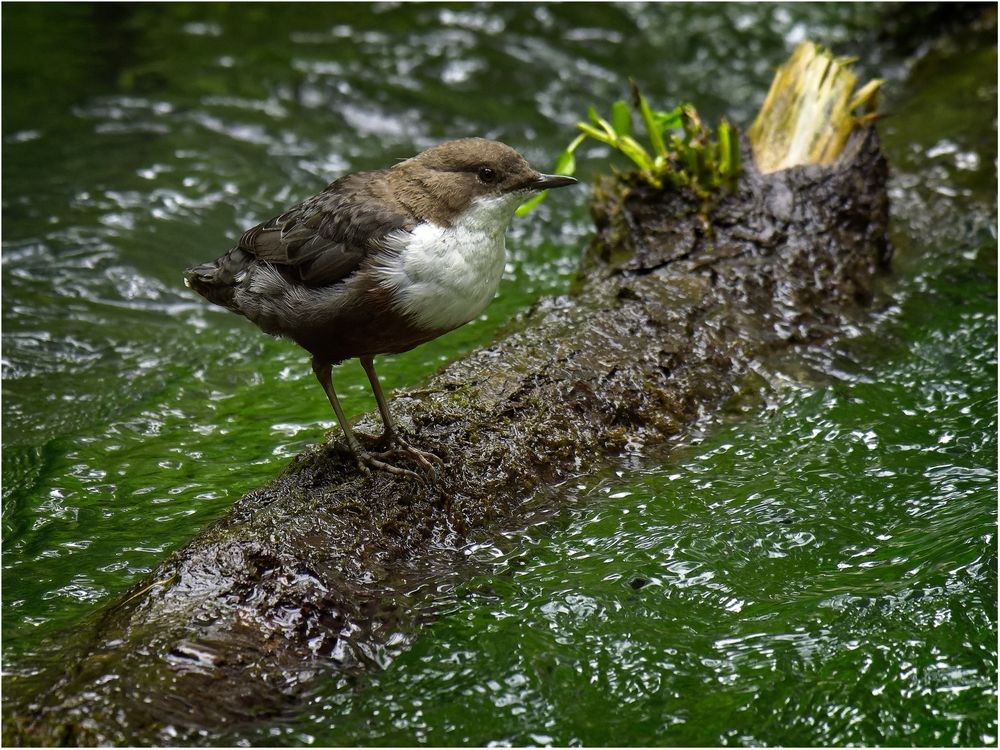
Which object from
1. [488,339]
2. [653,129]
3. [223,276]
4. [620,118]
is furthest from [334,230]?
[653,129]

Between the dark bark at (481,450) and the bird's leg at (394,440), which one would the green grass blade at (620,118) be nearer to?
the dark bark at (481,450)

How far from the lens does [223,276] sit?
3926mm

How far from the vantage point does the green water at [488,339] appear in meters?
2.92

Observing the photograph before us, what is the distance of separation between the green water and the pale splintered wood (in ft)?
2.86

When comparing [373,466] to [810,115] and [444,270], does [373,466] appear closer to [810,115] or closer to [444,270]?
[444,270]

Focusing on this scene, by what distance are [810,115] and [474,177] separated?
282cm

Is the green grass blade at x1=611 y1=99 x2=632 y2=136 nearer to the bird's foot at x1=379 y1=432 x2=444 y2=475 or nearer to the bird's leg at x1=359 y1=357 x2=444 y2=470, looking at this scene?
the bird's leg at x1=359 y1=357 x2=444 y2=470

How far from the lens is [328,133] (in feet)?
27.2

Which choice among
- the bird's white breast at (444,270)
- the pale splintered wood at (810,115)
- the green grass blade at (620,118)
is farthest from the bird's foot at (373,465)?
the pale splintered wood at (810,115)

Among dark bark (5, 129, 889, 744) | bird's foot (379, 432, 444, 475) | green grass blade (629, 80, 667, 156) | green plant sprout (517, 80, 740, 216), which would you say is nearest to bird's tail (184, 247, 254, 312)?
dark bark (5, 129, 889, 744)

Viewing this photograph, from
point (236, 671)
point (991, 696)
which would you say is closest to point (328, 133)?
point (236, 671)

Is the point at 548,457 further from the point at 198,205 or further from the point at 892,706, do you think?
the point at 198,205

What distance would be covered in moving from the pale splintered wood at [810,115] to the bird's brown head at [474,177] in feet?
7.74

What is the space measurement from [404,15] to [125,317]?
4.69 meters
